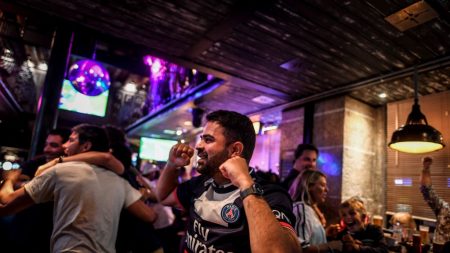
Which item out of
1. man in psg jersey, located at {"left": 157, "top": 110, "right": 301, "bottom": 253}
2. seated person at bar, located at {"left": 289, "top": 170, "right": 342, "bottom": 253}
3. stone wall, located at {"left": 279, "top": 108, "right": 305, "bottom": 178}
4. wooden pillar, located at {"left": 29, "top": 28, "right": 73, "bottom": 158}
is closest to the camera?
man in psg jersey, located at {"left": 157, "top": 110, "right": 301, "bottom": 253}

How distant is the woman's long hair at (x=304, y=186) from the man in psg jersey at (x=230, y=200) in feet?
4.93

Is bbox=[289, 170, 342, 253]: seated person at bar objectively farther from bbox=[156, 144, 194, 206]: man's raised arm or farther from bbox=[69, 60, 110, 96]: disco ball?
bbox=[69, 60, 110, 96]: disco ball

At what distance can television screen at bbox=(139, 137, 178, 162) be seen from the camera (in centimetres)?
1078

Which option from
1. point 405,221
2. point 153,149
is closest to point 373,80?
point 405,221

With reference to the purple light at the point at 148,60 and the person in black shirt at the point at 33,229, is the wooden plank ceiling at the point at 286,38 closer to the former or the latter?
the person in black shirt at the point at 33,229

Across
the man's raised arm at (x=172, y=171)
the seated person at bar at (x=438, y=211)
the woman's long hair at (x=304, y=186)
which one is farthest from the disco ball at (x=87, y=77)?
the seated person at bar at (x=438, y=211)

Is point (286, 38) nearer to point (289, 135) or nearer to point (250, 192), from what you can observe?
point (250, 192)

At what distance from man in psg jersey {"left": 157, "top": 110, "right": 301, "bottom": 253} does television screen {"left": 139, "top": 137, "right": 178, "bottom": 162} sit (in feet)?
29.1

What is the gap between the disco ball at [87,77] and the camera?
4547 mm

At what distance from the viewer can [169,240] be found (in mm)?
5719

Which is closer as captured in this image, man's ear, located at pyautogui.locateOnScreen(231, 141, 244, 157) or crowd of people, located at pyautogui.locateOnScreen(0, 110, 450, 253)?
crowd of people, located at pyautogui.locateOnScreen(0, 110, 450, 253)

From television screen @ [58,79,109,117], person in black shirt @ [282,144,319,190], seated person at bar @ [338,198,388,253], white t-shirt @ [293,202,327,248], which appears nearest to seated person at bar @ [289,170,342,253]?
white t-shirt @ [293,202,327,248]

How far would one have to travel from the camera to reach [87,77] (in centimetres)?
457

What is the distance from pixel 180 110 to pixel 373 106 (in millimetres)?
4617
